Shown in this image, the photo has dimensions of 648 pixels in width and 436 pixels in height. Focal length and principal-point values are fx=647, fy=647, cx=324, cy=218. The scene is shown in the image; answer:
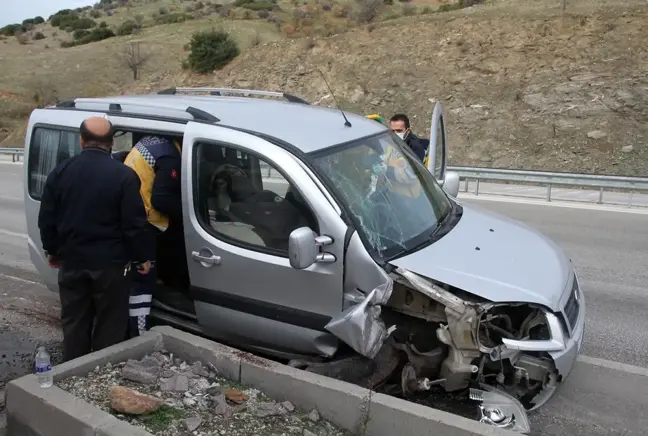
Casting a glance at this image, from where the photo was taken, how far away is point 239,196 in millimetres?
4355

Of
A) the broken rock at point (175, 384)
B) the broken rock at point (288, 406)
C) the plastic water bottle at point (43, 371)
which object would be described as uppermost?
the plastic water bottle at point (43, 371)

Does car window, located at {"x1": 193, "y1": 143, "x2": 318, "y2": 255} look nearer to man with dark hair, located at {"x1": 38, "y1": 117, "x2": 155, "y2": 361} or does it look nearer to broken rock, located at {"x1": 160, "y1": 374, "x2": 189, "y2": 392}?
man with dark hair, located at {"x1": 38, "y1": 117, "x2": 155, "y2": 361}

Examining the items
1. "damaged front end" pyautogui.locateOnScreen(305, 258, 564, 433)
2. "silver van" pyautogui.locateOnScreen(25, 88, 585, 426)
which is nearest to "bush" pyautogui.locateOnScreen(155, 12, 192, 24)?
"silver van" pyautogui.locateOnScreen(25, 88, 585, 426)

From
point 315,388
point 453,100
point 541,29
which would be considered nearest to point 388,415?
point 315,388

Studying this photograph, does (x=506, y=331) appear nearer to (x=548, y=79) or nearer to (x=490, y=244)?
(x=490, y=244)

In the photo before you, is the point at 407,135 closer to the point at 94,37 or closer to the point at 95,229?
the point at 95,229

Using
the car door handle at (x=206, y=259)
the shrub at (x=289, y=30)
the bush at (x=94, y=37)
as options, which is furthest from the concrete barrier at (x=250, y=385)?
the bush at (x=94, y=37)

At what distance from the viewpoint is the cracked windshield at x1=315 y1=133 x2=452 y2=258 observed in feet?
13.2

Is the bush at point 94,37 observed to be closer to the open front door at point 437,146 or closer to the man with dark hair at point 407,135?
the man with dark hair at point 407,135

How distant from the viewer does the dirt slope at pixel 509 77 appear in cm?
2039

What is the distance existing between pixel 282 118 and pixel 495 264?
182 cm

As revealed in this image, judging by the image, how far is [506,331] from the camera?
3.79 meters

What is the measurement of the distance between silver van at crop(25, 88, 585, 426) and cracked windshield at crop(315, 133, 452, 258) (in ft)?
0.04

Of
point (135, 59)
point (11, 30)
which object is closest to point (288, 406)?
point (135, 59)
